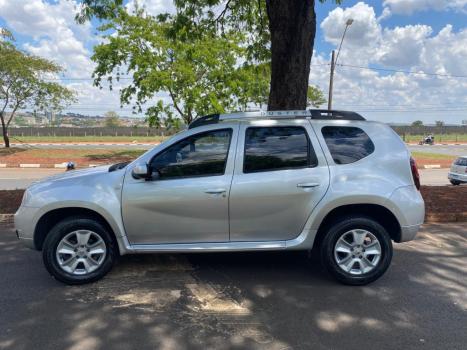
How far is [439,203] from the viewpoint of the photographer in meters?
7.52

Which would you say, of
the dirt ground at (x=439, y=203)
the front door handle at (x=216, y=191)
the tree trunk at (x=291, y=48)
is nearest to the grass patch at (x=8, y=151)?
the dirt ground at (x=439, y=203)

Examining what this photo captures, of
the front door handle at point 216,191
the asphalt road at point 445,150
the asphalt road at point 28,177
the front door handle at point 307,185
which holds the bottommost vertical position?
the asphalt road at point 28,177

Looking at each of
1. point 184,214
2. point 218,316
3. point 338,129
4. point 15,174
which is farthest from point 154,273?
point 15,174

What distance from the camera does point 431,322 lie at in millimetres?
3303

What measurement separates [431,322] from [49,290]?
3645 millimetres

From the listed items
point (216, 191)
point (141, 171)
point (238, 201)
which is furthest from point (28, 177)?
point (238, 201)

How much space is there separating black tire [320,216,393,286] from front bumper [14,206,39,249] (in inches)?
120

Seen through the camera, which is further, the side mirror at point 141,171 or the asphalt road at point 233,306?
the side mirror at point 141,171

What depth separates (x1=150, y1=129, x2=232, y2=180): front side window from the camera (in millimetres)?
4023

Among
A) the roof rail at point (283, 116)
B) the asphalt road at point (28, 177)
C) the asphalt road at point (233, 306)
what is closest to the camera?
the asphalt road at point (233, 306)

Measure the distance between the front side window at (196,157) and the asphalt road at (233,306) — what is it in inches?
46.7

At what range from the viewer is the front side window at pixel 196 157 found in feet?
13.2

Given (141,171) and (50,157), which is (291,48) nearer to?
(141,171)

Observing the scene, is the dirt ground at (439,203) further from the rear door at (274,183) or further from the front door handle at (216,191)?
the front door handle at (216,191)
